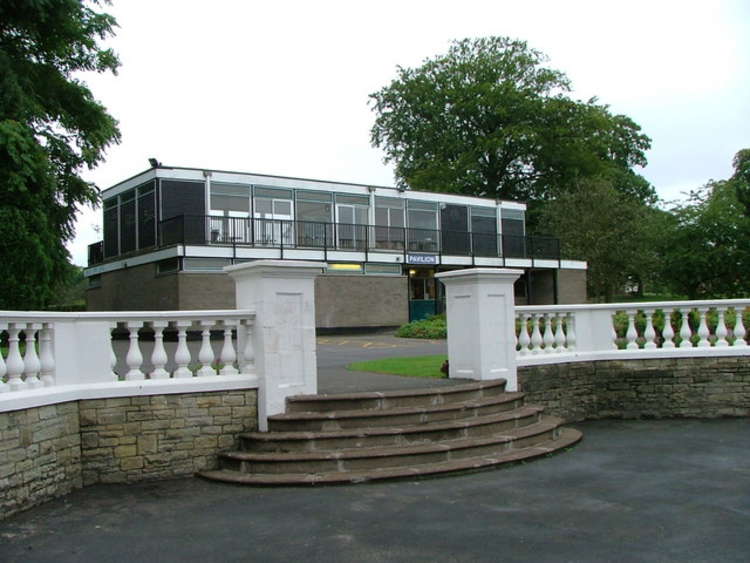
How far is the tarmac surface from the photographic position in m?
4.80

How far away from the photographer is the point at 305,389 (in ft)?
25.9

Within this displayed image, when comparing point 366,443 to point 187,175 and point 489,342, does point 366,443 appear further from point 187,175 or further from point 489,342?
point 187,175

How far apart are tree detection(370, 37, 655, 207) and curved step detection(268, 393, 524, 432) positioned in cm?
3771

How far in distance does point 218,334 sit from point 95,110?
349 inches

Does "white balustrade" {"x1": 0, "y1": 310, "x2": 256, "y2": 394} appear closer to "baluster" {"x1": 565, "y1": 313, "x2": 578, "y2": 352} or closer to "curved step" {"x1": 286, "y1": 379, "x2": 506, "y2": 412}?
"curved step" {"x1": 286, "y1": 379, "x2": 506, "y2": 412}

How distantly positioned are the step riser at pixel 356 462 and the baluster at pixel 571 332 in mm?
3463

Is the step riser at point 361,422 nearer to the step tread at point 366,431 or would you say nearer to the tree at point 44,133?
the step tread at point 366,431

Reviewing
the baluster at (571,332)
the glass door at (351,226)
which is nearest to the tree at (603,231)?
the glass door at (351,226)

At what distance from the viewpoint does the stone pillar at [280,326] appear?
7.64 metres

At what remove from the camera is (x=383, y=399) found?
784cm

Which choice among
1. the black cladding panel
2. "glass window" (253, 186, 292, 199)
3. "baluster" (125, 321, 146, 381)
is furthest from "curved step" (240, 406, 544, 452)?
"glass window" (253, 186, 292, 199)

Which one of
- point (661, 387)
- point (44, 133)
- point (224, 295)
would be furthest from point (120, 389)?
point (224, 295)

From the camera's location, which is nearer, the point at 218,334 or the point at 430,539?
the point at 430,539

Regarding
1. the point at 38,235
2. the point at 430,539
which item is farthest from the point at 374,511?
the point at 38,235
